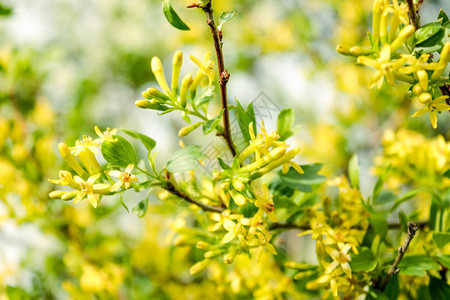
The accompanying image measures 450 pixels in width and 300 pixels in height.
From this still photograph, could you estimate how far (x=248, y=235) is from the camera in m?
1.01

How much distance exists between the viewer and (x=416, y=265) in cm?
103

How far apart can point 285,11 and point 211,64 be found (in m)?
3.05

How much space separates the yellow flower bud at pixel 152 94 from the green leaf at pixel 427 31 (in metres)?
0.62

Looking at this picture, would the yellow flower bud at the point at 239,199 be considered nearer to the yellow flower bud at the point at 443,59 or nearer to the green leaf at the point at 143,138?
the green leaf at the point at 143,138

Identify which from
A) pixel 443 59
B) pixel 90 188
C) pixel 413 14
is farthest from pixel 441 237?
pixel 90 188

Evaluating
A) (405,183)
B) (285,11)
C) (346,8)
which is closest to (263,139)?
(405,183)

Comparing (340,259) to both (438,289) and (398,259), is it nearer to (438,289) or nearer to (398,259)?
(398,259)

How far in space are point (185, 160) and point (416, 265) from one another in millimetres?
648

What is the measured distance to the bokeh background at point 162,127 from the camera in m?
1.93

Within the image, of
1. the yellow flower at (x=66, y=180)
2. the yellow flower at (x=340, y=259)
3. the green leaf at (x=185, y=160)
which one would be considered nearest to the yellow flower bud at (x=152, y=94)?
the green leaf at (x=185, y=160)

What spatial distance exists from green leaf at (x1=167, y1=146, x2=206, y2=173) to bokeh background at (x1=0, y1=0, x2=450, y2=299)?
18 centimetres

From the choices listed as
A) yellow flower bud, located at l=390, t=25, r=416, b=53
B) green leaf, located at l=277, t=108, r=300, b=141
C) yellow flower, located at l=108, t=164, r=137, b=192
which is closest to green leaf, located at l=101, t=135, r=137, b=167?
yellow flower, located at l=108, t=164, r=137, b=192

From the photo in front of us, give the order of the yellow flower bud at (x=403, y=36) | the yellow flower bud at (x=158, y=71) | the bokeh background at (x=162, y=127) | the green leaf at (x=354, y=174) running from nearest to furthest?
the yellow flower bud at (x=403, y=36)
the yellow flower bud at (x=158, y=71)
the green leaf at (x=354, y=174)
the bokeh background at (x=162, y=127)

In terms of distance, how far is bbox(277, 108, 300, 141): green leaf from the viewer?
1.17 meters
